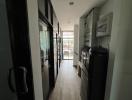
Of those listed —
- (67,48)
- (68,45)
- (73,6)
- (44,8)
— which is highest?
(73,6)

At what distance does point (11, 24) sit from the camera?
34.4 inches

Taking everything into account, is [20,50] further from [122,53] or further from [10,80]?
[122,53]

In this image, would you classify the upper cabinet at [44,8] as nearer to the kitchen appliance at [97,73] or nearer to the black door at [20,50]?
the black door at [20,50]

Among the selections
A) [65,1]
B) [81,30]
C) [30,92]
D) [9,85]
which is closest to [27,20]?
[9,85]

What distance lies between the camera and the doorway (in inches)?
312

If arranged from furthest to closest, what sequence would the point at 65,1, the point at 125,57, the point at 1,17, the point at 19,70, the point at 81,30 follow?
the point at 81,30 < the point at 65,1 < the point at 125,57 < the point at 19,70 < the point at 1,17

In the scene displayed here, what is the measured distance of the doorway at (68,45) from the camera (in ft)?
26.0

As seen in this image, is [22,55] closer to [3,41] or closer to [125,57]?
[3,41]

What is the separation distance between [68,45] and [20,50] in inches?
282

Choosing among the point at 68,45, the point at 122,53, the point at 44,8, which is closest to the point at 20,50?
the point at 44,8

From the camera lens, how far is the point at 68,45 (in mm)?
8055

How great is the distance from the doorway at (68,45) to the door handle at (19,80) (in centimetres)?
703

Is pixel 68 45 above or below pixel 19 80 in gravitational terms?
above

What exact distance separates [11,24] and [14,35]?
11cm
